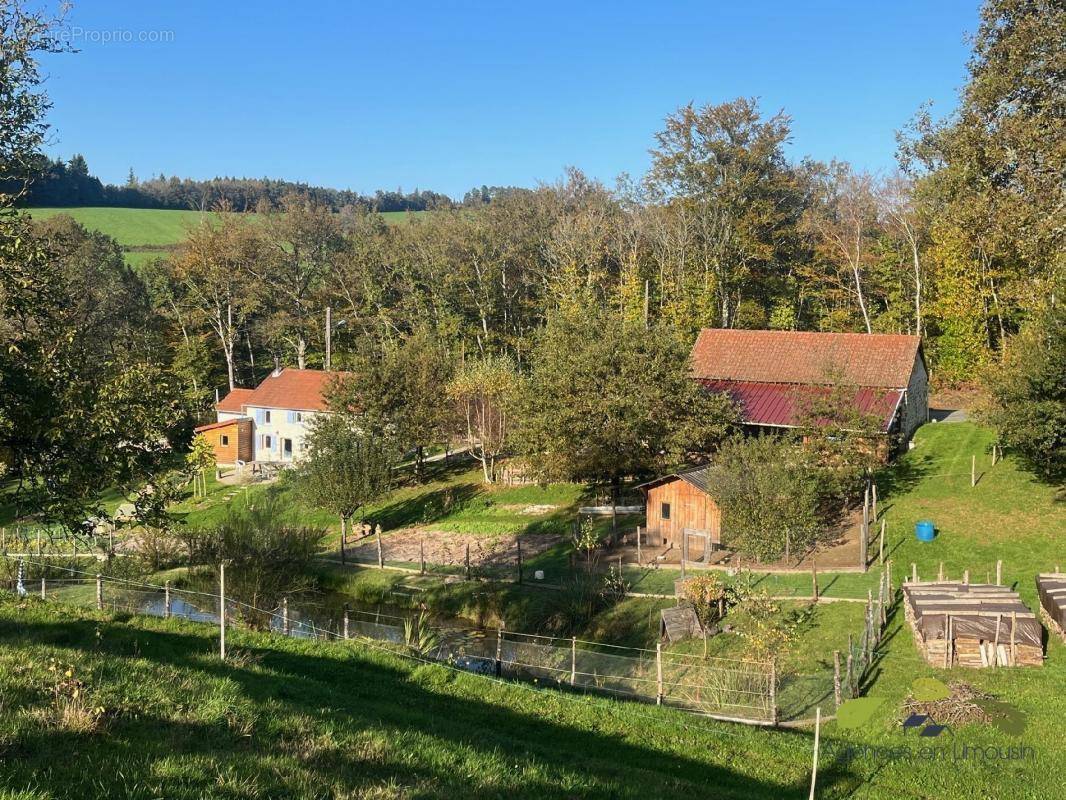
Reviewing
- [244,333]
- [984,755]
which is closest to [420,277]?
[244,333]

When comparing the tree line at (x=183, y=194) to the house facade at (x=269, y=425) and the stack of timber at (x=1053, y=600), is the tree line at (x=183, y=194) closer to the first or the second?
the house facade at (x=269, y=425)

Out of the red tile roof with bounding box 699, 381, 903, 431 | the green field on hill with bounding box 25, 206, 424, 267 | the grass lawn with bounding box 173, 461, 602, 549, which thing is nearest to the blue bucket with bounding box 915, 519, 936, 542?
the red tile roof with bounding box 699, 381, 903, 431

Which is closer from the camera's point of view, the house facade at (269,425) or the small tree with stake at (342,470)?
the small tree with stake at (342,470)

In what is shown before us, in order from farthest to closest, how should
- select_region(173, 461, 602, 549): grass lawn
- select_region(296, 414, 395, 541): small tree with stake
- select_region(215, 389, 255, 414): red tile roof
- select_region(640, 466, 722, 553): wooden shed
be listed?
1. select_region(215, 389, 255, 414): red tile roof
2. select_region(173, 461, 602, 549): grass lawn
3. select_region(296, 414, 395, 541): small tree with stake
4. select_region(640, 466, 722, 553): wooden shed

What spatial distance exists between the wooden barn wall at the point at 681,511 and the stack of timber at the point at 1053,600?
10967 mm

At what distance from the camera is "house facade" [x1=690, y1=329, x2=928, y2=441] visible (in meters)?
36.9

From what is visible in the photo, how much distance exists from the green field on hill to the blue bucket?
8044 cm

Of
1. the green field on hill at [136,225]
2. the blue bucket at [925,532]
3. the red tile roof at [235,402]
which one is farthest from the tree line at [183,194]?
the blue bucket at [925,532]

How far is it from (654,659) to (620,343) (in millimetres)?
15918

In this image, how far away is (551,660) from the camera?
2056cm

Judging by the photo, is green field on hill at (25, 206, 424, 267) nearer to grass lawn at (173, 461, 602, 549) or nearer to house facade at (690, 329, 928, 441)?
grass lawn at (173, 461, 602, 549)

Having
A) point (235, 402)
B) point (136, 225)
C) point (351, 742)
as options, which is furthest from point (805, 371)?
point (136, 225)

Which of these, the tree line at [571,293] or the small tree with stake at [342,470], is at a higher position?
the tree line at [571,293]

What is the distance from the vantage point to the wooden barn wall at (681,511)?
30422mm
